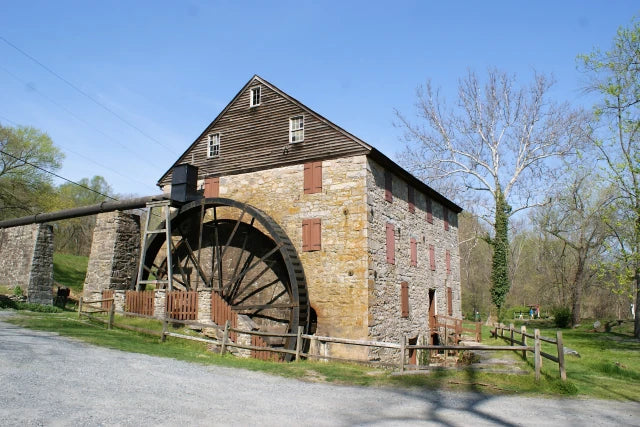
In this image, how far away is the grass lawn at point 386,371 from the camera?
8867mm

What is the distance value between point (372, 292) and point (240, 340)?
377 cm

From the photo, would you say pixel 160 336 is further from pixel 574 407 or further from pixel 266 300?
pixel 574 407

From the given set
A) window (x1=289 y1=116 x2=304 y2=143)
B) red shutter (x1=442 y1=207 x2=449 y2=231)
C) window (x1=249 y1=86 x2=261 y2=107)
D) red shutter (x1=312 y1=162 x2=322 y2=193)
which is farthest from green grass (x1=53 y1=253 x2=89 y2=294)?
red shutter (x1=442 y1=207 x2=449 y2=231)

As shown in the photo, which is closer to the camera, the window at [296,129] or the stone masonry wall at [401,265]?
the stone masonry wall at [401,265]

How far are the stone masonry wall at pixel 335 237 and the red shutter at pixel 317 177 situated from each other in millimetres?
122

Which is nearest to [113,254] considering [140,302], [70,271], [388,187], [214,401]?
[140,302]

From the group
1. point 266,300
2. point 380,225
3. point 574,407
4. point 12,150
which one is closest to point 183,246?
point 266,300

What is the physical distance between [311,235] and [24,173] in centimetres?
2311

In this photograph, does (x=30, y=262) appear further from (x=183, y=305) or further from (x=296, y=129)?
(x=296, y=129)

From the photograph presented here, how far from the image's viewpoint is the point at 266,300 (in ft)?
51.0

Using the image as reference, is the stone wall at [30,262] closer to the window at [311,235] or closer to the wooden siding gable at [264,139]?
the wooden siding gable at [264,139]

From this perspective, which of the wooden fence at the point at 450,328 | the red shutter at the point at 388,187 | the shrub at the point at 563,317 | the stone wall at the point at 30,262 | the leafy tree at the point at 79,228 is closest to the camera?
the red shutter at the point at 388,187

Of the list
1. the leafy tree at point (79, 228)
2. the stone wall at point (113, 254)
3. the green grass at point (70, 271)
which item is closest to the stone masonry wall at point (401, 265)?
the stone wall at point (113, 254)

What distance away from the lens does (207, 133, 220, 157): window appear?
1778cm
